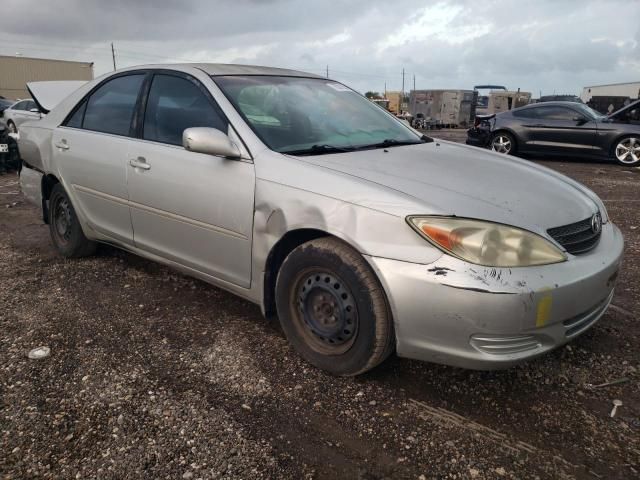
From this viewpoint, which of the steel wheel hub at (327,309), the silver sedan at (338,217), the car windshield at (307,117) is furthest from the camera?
the car windshield at (307,117)

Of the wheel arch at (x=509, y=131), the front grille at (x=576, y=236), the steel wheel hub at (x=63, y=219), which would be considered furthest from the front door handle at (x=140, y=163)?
the wheel arch at (x=509, y=131)

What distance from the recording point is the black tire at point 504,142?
12.0 meters

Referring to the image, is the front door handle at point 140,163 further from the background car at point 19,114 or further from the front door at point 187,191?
the background car at point 19,114

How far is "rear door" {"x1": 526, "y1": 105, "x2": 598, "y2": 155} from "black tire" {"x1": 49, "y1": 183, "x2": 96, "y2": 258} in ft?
33.7

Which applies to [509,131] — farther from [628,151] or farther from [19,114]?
[19,114]

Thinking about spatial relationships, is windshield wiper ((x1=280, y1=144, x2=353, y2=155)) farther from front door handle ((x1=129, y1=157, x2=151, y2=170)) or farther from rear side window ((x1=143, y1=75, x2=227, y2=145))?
front door handle ((x1=129, y1=157, x2=151, y2=170))

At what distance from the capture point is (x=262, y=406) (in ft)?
7.92

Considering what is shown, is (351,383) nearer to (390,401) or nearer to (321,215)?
(390,401)

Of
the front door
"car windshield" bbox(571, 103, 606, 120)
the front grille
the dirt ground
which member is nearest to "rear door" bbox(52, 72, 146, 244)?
the front door

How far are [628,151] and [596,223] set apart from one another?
983cm

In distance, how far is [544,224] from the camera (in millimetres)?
2342

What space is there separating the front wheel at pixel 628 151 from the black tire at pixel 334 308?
10.8 m

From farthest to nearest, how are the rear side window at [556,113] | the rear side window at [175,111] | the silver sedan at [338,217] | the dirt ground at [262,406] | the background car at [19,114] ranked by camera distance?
1. the background car at [19,114]
2. the rear side window at [556,113]
3. the rear side window at [175,111]
4. the silver sedan at [338,217]
5. the dirt ground at [262,406]

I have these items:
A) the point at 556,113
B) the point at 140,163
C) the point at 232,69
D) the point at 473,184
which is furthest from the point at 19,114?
the point at 473,184
